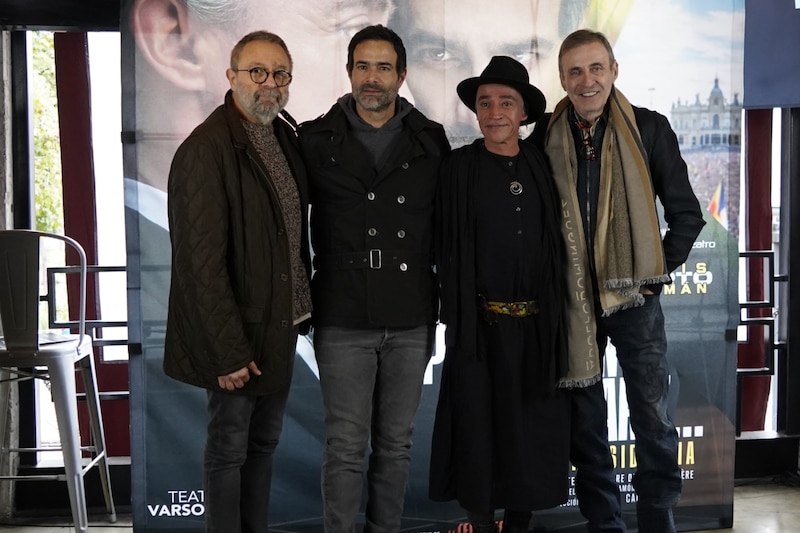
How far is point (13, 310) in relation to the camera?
9.20ft

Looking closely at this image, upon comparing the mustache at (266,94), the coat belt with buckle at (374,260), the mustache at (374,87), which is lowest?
the coat belt with buckle at (374,260)

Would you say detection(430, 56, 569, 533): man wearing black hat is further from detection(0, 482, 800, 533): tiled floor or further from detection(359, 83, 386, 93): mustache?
detection(0, 482, 800, 533): tiled floor

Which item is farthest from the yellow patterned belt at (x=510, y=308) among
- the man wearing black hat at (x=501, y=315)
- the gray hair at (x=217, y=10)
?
the gray hair at (x=217, y=10)

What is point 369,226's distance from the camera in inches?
87.2

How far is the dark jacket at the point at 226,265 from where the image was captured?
201 centimetres

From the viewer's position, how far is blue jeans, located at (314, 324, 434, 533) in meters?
2.27

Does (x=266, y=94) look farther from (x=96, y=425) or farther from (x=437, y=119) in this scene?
(x=96, y=425)

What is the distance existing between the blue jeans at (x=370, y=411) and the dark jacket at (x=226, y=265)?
176 mm

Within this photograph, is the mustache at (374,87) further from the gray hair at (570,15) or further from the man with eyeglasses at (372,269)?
the gray hair at (570,15)

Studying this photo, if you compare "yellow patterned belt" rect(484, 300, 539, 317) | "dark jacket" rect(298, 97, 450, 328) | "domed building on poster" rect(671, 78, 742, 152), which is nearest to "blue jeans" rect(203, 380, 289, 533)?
"dark jacket" rect(298, 97, 450, 328)

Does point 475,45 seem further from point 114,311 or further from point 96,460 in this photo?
point 96,460

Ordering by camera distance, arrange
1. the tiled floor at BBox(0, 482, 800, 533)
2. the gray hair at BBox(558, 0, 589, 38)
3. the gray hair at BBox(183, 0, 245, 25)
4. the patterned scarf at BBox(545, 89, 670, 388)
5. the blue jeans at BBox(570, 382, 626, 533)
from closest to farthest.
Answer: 1. the patterned scarf at BBox(545, 89, 670, 388)
2. the blue jeans at BBox(570, 382, 626, 533)
3. the gray hair at BBox(183, 0, 245, 25)
4. the gray hair at BBox(558, 0, 589, 38)
5. the tiled floor at BBox(0, 482, 800, 533)

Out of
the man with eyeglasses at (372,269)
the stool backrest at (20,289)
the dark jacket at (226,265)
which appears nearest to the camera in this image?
the dark jacket at (226,265)

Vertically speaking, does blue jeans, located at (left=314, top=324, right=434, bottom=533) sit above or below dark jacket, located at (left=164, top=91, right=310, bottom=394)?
below
